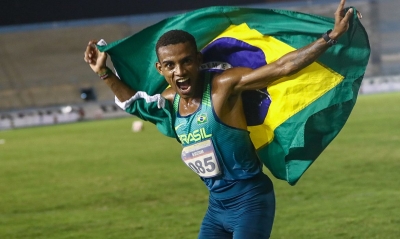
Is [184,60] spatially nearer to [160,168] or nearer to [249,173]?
[249,173]

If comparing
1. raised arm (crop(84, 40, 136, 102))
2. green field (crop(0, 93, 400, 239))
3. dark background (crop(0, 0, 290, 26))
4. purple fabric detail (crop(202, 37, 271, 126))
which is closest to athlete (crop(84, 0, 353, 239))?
purple fabric detail (crop(202, 37, 271, 126))

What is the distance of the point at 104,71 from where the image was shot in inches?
197

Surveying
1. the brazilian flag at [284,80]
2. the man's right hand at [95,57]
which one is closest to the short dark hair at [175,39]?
the brazilian flag at [284,80]

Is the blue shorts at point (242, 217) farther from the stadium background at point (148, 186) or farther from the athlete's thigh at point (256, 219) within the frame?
the stadium background at point (148, 186)

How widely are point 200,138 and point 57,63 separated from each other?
33844 mm

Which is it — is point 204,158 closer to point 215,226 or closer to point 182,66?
point 215,226

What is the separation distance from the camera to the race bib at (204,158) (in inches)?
172

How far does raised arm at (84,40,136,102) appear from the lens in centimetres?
500

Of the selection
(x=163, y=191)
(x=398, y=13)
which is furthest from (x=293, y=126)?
(x=398, y=13)

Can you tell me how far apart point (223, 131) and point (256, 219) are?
1.97 ft

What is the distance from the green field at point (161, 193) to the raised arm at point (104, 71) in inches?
Result: 108

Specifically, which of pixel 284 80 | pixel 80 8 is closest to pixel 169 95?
pixel 284 80

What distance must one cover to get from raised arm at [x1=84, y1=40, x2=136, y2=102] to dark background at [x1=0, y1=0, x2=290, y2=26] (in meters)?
30.0

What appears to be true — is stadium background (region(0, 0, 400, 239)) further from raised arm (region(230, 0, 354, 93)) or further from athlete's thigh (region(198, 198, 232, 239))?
raised arm (region(230, 0, 354, 93))
